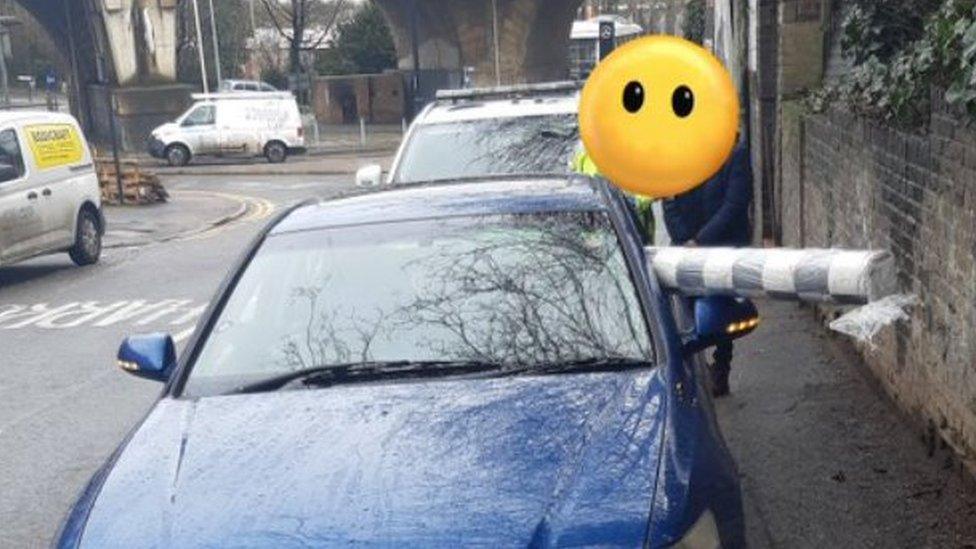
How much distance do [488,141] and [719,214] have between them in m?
2.97

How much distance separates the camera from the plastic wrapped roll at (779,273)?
4.61 metres

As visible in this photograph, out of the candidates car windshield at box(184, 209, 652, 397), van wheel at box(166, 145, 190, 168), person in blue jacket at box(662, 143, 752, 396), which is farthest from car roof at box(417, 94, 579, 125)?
van wheel at box(166, 145, 190, 168)

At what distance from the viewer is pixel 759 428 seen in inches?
255

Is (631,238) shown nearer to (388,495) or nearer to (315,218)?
(315,218)

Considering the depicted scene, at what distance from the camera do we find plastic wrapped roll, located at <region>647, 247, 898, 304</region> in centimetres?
461

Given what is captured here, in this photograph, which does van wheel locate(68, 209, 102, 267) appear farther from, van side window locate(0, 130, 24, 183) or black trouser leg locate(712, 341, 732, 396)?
black trouser leg locate(712, 341, 732, 396)

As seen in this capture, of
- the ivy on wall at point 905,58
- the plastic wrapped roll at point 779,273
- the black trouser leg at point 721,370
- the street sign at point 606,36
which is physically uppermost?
the street sign at point 606,36

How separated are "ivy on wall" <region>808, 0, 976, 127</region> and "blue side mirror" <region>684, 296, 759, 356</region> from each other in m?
1.20

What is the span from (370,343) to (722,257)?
155 cm

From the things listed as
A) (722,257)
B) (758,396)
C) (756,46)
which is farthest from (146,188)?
(722,257)

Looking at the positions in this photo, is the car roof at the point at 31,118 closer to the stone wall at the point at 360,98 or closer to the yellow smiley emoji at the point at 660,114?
the yellow smiley emoji at the point at 660,114

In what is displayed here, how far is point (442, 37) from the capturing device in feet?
150

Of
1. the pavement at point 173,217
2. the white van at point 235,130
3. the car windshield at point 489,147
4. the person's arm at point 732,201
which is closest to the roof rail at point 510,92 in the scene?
the car windshield at point 489,147

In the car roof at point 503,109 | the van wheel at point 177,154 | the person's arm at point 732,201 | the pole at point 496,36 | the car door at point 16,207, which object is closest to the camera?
the person's arm at point 732,201
